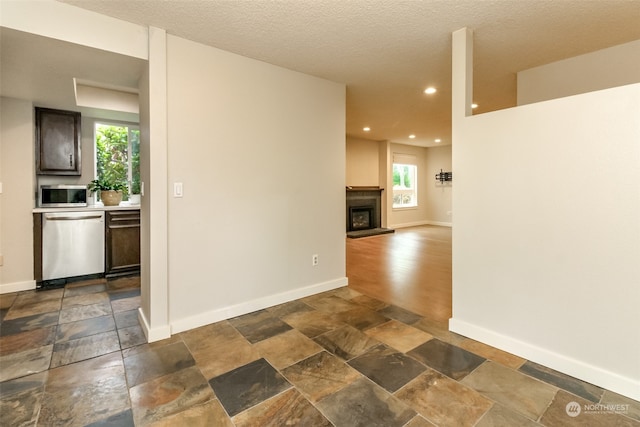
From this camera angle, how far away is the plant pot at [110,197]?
4.19 metres

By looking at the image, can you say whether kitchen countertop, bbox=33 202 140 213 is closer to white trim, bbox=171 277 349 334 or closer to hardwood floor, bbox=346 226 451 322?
white trim, bbox=171 277 349 334

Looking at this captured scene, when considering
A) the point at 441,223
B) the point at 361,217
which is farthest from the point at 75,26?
the point at 441,223

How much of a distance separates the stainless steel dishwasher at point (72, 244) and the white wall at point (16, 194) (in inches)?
6.1

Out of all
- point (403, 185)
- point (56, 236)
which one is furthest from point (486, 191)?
point (403, 185)

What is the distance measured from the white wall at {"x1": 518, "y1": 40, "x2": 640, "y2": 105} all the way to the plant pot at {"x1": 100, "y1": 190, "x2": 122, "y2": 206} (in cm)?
525

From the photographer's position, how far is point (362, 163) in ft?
27.0

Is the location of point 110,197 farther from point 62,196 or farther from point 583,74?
point 583,74

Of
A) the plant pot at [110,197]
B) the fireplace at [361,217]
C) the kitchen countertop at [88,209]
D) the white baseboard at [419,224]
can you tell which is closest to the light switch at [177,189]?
the kitchen countertop at [88,209]

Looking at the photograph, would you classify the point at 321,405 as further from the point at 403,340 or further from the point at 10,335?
the point at 10,335

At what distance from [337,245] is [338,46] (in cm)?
208

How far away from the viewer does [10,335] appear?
244cm

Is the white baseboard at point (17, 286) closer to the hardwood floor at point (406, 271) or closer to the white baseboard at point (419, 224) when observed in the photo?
the hardwood floor at point (406, 271)

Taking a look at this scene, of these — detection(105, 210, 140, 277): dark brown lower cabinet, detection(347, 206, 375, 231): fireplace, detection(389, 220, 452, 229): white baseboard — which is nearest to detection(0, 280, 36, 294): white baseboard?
detection(105, 210, 140, 277): dark brown lower cabinet

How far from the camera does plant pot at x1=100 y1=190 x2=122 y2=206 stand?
4.19 meters
